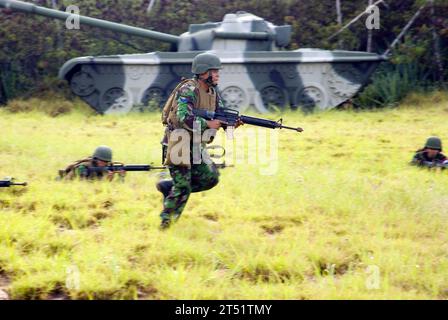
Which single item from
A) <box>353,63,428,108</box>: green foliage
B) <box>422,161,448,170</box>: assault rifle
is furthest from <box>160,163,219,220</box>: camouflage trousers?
<box>353,63,428,108</box>: green foliage

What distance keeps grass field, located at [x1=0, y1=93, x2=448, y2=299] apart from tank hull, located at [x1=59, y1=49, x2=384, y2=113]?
3713 millimetres

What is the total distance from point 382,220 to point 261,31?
25.7ft

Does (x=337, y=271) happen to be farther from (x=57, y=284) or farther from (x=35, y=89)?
(x=35, y=89)

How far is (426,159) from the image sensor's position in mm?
7996

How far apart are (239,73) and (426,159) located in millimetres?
A: 5215

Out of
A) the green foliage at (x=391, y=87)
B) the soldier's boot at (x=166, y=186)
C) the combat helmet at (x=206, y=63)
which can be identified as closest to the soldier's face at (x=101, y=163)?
the soldier's boot at (x=166, y=186)

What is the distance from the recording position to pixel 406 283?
446 centimetres

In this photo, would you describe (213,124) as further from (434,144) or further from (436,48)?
(436,48)

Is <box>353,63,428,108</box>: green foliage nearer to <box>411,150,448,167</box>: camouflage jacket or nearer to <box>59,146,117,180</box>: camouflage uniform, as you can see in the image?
<box>411,150,448,167</box>: camouflage jacket

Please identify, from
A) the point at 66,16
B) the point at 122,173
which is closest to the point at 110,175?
the point at 122,173

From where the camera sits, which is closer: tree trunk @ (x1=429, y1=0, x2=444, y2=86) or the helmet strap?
the helmet strap

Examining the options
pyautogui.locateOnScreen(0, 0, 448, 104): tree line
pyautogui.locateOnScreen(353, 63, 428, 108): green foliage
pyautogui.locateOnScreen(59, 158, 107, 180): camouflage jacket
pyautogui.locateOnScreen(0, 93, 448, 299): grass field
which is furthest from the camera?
pyautogui.locateOnScreen(0, 0, 448, 104): tree line

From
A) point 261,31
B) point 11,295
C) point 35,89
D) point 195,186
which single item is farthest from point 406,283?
point 35,89

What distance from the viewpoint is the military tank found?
41.2 feet
